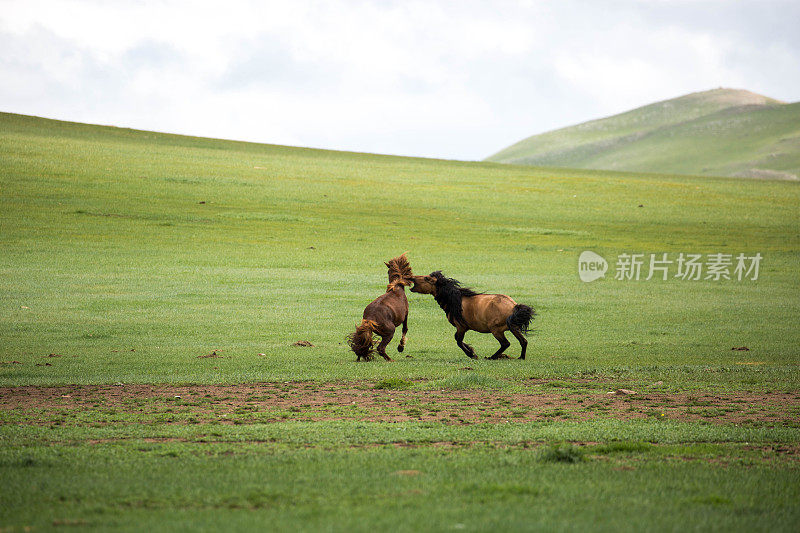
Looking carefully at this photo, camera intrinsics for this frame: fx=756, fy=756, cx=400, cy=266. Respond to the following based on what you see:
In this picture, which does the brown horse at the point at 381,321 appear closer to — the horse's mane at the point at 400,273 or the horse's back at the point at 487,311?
the horse's mane at the point at 400,273

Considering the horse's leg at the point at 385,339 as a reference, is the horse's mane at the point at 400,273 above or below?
above

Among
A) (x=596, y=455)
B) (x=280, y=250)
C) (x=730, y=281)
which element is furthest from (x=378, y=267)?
(x=596, y=455)

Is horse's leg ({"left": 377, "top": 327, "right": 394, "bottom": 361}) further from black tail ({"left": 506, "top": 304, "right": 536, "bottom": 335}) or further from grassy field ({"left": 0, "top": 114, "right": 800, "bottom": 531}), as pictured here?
black tail ({"left": 506, "top": 304, "right": 536, "bottom": 335})

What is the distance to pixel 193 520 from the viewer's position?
5.73 meters

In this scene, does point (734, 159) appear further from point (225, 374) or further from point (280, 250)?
point (225, 374)

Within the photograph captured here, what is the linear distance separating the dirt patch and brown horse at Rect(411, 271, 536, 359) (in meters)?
3.22

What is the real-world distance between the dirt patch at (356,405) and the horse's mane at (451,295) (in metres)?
4.04

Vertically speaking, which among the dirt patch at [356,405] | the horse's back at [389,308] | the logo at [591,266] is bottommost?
the dirt patch at [356,405]

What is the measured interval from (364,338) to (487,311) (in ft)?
9.04

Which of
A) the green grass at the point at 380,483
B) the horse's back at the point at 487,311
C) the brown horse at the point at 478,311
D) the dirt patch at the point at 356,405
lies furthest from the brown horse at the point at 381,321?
the green grass at the point at 380,483

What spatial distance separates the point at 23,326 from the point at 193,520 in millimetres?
16353

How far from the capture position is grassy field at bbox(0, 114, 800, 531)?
20.9 feet

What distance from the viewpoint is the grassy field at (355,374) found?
6375 mm

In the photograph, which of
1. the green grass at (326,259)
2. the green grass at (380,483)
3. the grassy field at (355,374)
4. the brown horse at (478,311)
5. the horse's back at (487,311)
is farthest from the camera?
the green grass at (326,259)
